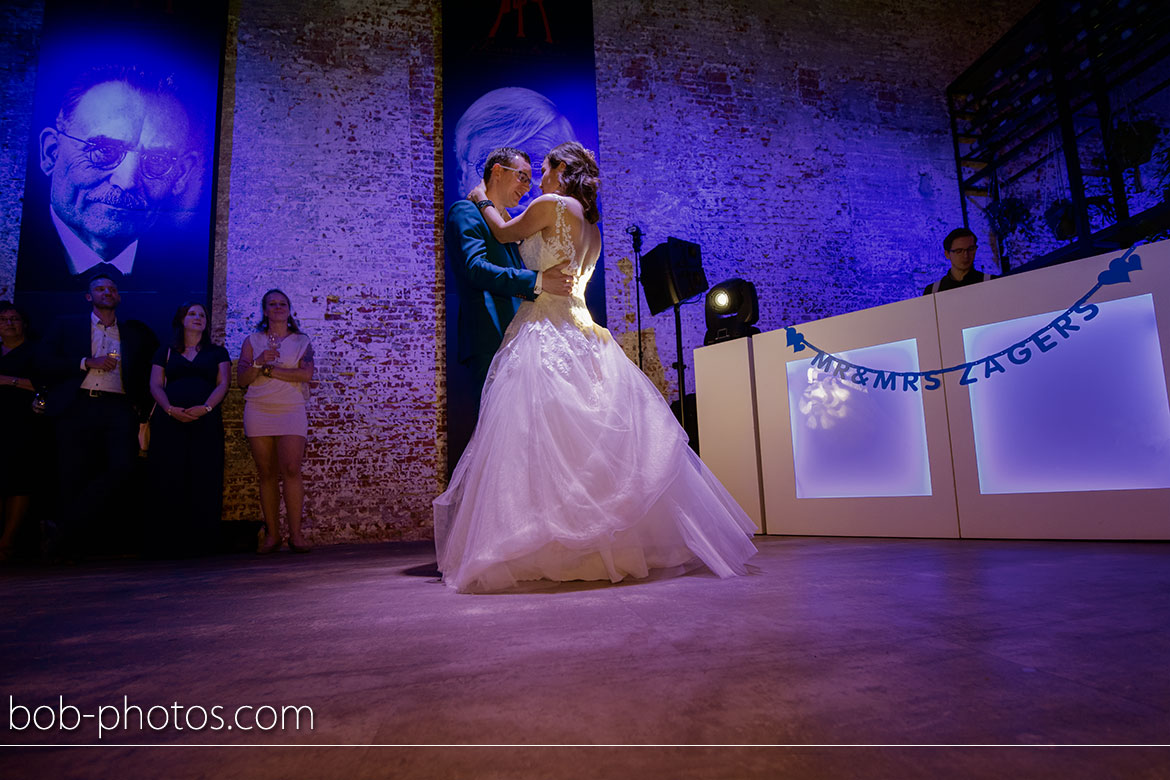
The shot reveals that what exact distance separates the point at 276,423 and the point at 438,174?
2.67 meters

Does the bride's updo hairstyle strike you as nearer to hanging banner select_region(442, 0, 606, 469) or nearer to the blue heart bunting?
the blue heart bunting

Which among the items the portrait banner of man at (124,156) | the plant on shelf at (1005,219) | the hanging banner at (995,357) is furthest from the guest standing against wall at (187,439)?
the plant on shelf at (1005,219)

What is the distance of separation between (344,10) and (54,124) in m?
2.55

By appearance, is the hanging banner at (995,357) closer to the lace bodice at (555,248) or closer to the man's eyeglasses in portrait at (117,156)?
the lace bodice at (555,248)

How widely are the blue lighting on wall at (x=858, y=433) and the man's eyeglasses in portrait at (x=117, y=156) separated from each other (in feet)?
17.2

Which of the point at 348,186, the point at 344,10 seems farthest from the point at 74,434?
the point at 344,10

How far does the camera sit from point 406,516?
5102mm

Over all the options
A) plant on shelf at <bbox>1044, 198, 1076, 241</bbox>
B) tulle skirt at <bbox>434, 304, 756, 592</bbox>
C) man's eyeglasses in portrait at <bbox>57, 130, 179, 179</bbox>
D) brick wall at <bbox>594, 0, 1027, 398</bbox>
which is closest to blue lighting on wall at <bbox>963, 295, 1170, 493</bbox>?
tulle skirt at <bbox>434, 304, 756, 592</bbox>

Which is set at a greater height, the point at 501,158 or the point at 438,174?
the point at 438,174

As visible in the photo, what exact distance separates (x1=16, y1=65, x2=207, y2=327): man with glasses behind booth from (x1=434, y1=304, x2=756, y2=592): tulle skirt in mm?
3941

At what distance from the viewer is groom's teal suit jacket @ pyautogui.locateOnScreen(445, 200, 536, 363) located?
2.53 metres

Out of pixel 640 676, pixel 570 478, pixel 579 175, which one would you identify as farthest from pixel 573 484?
pixel 579 175

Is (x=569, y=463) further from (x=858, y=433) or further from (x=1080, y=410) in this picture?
(x=1080, y=410)

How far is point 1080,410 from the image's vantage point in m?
3.04
